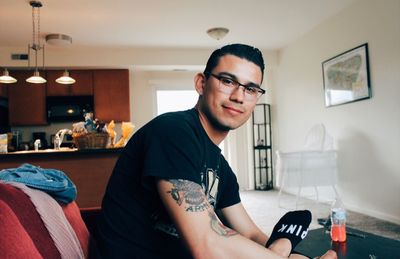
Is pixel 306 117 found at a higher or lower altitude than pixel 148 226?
higher

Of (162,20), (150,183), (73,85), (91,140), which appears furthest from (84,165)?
(73,85)

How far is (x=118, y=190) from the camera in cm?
99

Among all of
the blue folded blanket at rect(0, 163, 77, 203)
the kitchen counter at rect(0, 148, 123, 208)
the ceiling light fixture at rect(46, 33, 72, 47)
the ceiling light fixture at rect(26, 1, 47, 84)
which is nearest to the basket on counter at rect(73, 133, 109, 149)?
the kitchen counter at rect(0, 148, 123, 208)

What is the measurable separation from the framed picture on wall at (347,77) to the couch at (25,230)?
3.61 m

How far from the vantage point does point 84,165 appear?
2875 millimetres

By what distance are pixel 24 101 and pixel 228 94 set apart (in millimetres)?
5424

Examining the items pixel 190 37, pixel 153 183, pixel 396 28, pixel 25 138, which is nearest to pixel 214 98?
pixel 153 183

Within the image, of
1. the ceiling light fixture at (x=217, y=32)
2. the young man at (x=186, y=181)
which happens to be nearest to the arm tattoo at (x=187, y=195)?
the young man at (x=186, y=181)

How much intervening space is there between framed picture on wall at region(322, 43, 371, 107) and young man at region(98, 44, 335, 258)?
329cm

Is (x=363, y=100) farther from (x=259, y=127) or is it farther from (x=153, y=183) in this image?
(x=153, y=183)

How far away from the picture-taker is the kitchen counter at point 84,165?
2.84 m

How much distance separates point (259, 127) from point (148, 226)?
5698 mm

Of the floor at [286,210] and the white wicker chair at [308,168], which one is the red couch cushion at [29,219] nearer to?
the floor at [286,210]

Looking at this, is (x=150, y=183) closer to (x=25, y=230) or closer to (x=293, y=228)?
(x=25, y=230)
